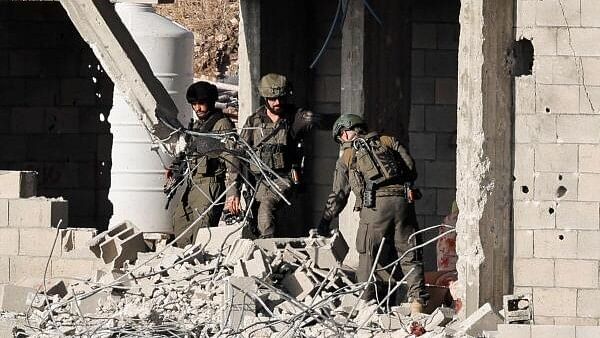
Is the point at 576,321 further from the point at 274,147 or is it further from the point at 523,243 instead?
the point at 274,147

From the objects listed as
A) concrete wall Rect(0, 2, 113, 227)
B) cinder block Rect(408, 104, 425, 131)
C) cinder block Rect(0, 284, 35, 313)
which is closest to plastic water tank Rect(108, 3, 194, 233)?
concrete wall Rect(0, 2, 113, 227)

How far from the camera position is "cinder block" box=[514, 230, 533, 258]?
51.0ft

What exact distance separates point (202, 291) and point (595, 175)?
3.13m

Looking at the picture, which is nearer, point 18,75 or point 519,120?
point 519,120

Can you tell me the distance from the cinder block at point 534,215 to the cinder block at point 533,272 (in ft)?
0.79

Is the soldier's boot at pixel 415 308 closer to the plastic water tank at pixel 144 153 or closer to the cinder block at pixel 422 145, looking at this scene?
the cinder block at pixel 422 145

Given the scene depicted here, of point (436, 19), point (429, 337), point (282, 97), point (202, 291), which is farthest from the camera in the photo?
point (436, 19)

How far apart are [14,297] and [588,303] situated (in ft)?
15.0

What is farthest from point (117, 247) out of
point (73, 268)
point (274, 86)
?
point (274, 86)

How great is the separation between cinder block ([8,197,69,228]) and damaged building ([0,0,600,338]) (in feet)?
0.04

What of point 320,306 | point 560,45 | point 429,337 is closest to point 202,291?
point 320,306

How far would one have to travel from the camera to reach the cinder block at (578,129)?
1541cm

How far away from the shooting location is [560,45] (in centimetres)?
1540

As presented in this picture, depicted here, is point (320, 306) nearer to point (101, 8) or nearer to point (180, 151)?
point (180, 151)
